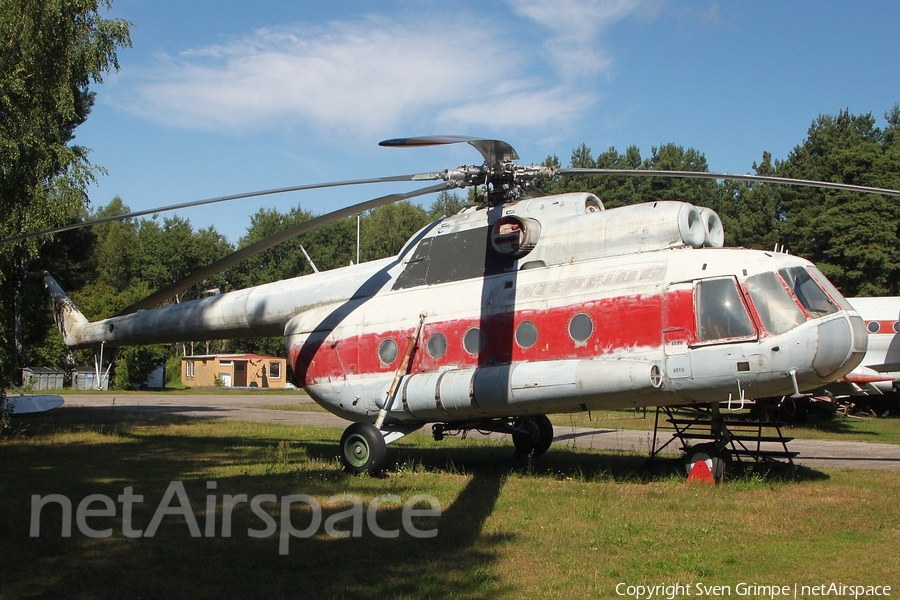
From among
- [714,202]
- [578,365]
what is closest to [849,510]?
[578,365]

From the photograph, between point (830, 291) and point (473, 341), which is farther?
point (473, 341)

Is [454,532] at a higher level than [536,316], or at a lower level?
lower

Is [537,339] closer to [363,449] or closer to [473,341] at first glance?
[473,341]

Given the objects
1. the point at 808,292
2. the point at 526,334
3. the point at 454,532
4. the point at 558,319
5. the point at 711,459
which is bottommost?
the point at 454,532

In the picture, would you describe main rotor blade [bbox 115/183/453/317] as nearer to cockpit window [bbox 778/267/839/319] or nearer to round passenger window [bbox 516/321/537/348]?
round passenger window [bbox 516/321/537/348]

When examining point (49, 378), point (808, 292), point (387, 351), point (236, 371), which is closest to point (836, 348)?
point (808, 292)

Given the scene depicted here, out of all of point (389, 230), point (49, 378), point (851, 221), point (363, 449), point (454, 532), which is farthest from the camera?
point (389, 230)

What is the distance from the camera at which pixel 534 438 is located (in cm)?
1495

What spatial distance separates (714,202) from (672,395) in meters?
51.7

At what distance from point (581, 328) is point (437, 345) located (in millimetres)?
2539

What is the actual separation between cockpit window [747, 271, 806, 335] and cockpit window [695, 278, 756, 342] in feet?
0.66

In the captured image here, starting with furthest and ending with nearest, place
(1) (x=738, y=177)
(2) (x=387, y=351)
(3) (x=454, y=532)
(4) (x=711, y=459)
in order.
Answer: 1. (2) (x=387, y=351)
2. (4) (x=711, y=459)
3. (1) (x=738, y=177)
4. (3) (x=454, y=532)

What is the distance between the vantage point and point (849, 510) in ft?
31.7

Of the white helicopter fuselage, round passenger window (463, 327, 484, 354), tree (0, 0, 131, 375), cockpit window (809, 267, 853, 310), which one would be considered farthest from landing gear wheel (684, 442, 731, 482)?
tree (0, 0, 131, 375)
